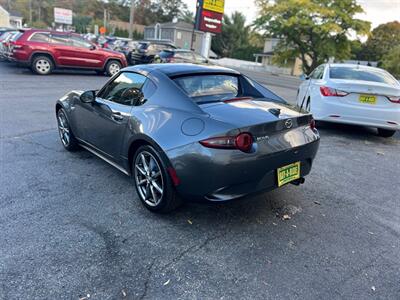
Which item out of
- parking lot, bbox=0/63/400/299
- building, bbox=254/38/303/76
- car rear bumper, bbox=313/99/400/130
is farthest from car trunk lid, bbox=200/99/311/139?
building, bbox=254/38/303/76

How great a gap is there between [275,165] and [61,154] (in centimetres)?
346

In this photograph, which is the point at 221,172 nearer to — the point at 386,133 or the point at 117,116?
the point at 117,116

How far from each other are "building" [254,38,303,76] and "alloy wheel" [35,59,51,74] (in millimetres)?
34390

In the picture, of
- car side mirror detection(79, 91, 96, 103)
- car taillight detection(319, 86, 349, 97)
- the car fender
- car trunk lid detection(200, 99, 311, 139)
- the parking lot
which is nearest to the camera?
the parking lot

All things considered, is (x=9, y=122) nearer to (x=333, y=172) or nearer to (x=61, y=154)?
(x=61, y=154)

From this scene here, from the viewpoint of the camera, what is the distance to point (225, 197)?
9.59 feet

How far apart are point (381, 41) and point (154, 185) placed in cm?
6119

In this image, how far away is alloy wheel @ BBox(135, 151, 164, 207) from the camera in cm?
329

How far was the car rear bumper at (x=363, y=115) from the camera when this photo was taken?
6.26 meters

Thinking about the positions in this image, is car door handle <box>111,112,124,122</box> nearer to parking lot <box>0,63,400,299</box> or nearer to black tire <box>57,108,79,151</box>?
parking lot <box>0,63,400,299</box>

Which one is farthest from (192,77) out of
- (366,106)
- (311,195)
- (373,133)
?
(373,133)

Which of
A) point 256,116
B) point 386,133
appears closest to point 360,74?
point 386,133

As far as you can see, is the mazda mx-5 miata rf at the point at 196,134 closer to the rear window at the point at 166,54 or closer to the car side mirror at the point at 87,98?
the car side mirror at the point at 87,98

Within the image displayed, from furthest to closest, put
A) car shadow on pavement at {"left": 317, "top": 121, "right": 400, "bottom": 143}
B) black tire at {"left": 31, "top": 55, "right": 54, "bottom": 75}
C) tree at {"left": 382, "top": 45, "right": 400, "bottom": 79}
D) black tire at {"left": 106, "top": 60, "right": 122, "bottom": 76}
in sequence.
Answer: tree at {"left": 382, "top": 45, "right": 400, "bottom": 79}
black tire at {"left": 106, "top": 60, "right": 122, "bottom": 76}
black tire at {"left": 31, "top": 55, "right": 54, "bottom": 75}
car shadow on pavement at {"left": 317, "top": 121, "right": 400, "bottom": 143}
